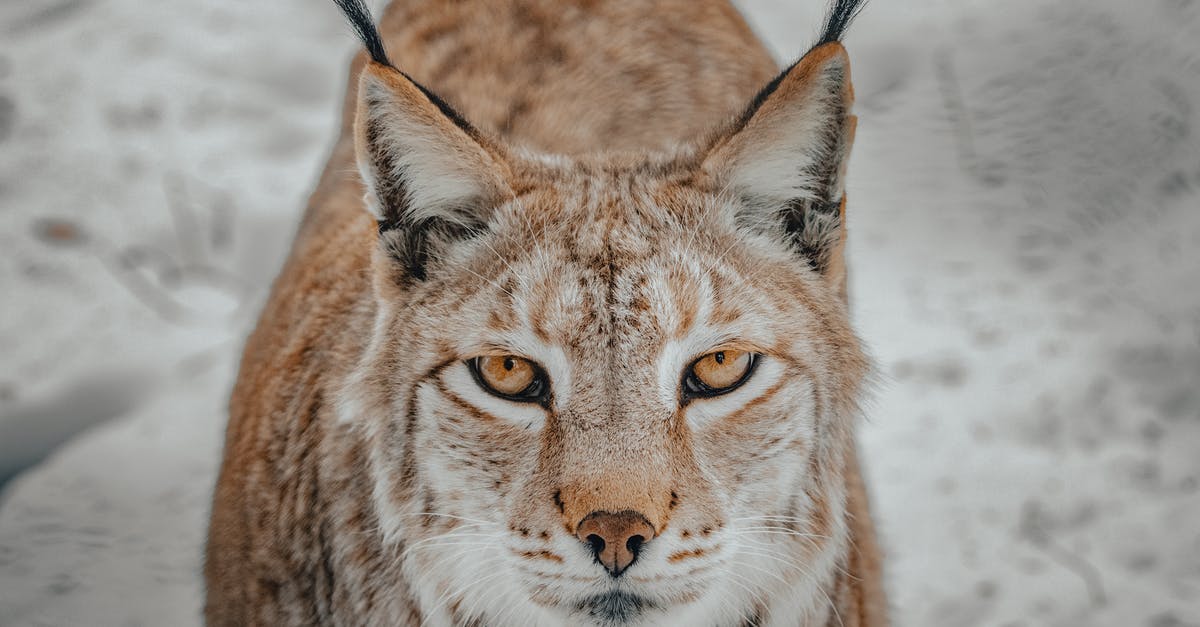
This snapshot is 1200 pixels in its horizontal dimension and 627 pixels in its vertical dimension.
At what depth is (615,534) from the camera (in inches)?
80.2

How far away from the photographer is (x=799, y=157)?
8.13 feet

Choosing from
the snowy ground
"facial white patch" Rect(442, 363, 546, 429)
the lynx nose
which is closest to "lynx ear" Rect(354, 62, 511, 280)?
"facial white patch" Rect(442, 363, 546, 429)

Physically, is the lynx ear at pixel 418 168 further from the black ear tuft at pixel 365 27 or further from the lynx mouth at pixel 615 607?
the lynx mouth at pixel 615 607

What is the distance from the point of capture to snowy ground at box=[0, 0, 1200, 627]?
3986 mm

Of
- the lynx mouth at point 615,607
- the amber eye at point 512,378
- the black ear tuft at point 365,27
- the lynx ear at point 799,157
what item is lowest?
the lynx mouth at point 615,607

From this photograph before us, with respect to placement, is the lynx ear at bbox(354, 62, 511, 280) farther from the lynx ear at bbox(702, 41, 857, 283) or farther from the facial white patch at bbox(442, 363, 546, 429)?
the lynx ear at bbox(702, 41, 857, 283)

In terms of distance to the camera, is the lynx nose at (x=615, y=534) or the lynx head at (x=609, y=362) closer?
the lynx nose at (x=615, y=534)

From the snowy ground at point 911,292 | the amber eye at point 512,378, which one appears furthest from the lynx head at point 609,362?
the snowy ground at point 911,292

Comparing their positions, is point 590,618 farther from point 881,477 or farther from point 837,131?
point 881,477

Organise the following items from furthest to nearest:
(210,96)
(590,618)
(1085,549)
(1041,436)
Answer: (210,96) < (1041,436) < (1085,549) < (590,618)

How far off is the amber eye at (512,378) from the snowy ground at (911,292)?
2254 millimetres

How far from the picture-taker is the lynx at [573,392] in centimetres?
217

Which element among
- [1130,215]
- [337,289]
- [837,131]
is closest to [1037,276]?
[1130,215]

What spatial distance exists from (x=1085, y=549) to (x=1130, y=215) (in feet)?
5.43
